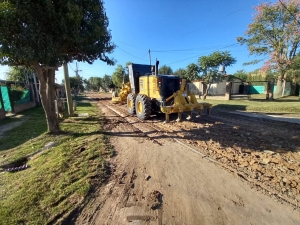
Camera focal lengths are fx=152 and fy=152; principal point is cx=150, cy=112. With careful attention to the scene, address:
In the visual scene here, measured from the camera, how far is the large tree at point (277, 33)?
14.4m

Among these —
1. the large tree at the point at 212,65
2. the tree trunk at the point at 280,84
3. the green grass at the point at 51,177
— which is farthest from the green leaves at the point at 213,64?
the green grass at the point at 51,177

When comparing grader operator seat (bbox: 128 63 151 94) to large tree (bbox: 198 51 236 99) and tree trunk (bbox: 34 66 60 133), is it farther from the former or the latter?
large tree (bbox: 198 51 236 99)

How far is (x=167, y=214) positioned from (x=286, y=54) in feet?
70.5

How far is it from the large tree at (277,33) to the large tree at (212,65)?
2822 millimetres

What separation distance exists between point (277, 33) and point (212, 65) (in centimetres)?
660

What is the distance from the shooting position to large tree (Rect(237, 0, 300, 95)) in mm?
14391

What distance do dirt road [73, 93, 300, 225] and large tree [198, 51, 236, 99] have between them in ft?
46.9

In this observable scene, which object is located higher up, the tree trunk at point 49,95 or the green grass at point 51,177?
the tree trunk at point 49,95

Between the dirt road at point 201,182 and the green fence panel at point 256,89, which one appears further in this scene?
the green fence panel at point 256,89

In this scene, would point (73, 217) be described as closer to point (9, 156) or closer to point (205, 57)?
point (9, 156)

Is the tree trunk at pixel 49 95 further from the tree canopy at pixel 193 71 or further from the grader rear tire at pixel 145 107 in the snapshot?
the tree canopy at pixel 193 71

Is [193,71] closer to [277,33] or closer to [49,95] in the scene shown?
[277,33]

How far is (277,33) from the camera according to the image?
1549 cm

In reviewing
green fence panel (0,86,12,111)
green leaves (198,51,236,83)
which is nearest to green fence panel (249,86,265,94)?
green leaves (198,51,236,83)
